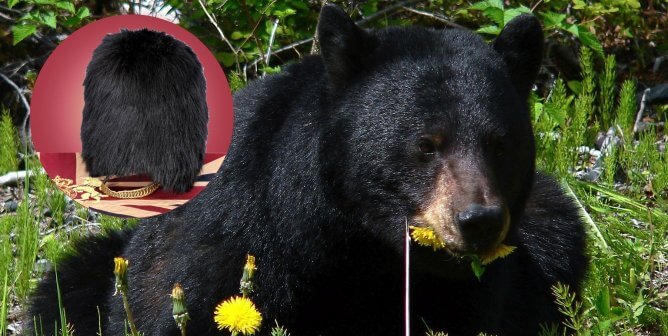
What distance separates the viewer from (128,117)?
11.2 ft

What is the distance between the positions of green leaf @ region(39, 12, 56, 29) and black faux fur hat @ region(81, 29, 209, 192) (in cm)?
241

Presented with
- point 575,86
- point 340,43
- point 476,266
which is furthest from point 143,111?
point 575,86

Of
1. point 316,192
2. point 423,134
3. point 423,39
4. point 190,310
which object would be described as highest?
point 423,39

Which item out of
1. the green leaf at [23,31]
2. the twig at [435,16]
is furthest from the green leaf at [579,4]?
the green leaf at [23,31]

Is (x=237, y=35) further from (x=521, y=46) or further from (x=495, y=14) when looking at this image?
(x=521, y=46)

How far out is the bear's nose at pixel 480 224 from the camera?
3131mm

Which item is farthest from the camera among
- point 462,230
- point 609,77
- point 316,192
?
point 609,77

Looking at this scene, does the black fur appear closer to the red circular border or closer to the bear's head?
the red circular border

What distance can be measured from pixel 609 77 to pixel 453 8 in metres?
1.26

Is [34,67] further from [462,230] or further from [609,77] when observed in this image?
[462,230]

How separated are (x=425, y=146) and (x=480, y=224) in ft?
1.26

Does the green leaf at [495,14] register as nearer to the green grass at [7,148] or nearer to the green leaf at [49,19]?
the green leaf at [49,19]

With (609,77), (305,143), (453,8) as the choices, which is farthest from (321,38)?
(453,8)

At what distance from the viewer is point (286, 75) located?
3.92 m
